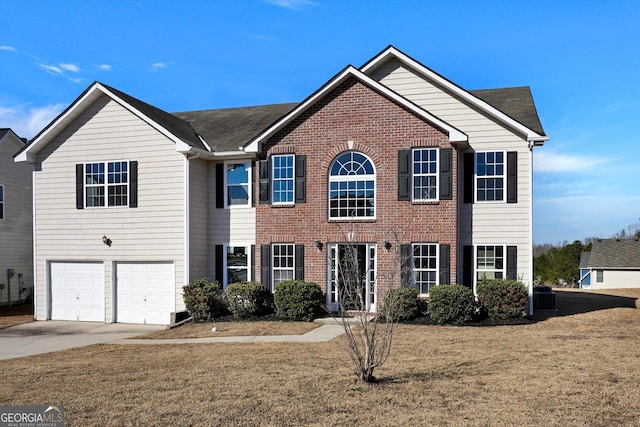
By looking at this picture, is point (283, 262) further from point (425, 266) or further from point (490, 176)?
point (490, 176)

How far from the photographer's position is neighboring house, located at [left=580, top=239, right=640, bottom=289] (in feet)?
140

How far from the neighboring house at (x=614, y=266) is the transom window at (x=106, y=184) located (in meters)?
37.4

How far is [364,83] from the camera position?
17562 mm

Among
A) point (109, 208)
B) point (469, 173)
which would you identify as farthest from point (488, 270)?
point (109, 208)

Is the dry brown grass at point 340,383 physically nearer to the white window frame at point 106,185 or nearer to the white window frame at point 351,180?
the white window frame at point 351,180

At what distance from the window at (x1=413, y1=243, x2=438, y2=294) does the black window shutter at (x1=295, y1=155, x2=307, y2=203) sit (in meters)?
3.89

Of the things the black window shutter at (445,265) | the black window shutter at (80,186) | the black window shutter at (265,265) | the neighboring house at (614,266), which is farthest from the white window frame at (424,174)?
the neighboring house at (614,266)

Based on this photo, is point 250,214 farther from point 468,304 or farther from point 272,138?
point 468,304

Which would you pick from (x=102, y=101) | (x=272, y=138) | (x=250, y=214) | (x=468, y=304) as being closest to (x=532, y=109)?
(x=468, y=304)

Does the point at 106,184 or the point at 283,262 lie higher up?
Result: the point at 106,184

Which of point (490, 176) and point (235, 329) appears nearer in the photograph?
point (235, 329)

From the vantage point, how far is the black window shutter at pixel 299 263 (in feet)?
58.4

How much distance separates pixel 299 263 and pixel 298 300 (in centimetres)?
151

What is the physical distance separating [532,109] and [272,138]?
868cm
